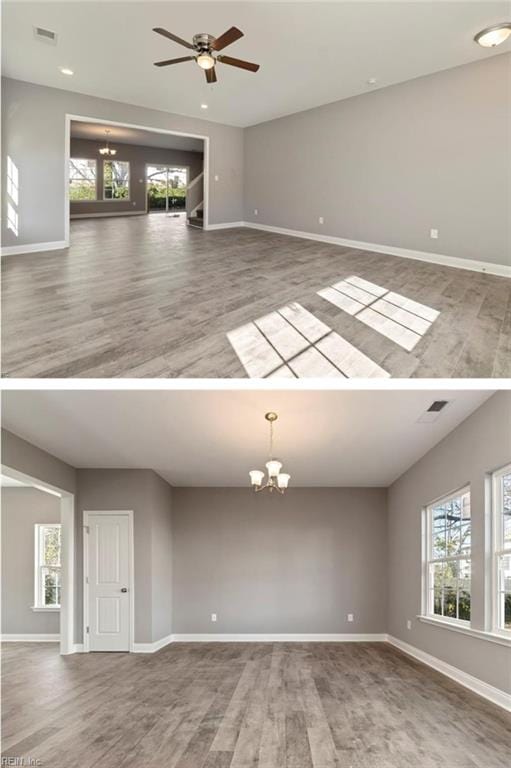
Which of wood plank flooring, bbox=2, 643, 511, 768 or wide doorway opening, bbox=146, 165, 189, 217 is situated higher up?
wide doorway opening, bbox=146, 165, 189, 217

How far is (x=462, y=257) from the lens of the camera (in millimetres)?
8219

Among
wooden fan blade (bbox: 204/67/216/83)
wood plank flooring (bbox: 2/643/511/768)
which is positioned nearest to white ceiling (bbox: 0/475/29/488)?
wood plank flooring (bbox: 2/643/511/768)

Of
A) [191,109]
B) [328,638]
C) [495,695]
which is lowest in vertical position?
[328,638]

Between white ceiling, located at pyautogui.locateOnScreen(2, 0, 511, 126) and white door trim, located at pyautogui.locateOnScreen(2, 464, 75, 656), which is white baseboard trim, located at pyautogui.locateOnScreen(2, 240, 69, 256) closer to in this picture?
white ceiling, located at pyautogui.locateOnScreen(2, 0, 511, 126)

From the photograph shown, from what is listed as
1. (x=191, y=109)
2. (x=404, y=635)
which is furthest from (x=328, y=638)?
(x=191, y=109)

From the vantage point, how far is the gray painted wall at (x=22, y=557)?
1005 centimetres

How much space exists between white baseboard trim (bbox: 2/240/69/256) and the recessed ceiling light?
654 centimetres

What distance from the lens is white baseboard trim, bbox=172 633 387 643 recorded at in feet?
31.3

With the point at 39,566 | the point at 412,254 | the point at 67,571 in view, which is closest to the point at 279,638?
the point at 67,571

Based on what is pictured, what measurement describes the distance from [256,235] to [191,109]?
2.53 m

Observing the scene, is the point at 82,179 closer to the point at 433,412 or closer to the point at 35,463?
the point at 35,463

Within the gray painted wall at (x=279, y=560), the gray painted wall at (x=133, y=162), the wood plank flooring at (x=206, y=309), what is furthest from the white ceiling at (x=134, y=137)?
the gray painted wall at (x=279, y=560)

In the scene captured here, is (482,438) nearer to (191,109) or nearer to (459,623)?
(459,623)

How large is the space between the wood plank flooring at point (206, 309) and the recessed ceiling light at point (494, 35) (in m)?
2.67
